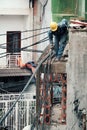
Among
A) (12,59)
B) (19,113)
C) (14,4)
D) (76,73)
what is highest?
(14,4)

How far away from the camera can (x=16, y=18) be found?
85.3 ft

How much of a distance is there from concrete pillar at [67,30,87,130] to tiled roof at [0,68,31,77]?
8273 millimetres

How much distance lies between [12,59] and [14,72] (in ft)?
4.29

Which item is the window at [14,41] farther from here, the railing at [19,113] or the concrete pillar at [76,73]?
the concrete pillar at [76,73]

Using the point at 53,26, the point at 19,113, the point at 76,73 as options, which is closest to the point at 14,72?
the point at 19,113

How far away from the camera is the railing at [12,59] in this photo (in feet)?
81.1

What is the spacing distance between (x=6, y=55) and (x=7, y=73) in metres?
0.85

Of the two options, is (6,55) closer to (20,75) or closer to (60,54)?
(20,75)

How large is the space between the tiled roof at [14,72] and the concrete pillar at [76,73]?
8.27 m

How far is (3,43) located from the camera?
84.9 feet

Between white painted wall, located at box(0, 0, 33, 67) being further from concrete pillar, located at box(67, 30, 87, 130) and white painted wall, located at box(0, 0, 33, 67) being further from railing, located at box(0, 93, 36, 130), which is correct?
concrete pillar, located at box(67, 30, 87, 130)

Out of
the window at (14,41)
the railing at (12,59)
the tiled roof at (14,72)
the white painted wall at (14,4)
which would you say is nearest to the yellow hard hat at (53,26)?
the tiled roof at (14,72)

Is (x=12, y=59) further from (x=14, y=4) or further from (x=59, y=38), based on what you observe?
(x=59, y=38)

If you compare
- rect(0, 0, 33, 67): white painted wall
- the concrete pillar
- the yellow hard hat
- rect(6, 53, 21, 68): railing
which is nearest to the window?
rect(0, 0, 33, 67): white painted wall
